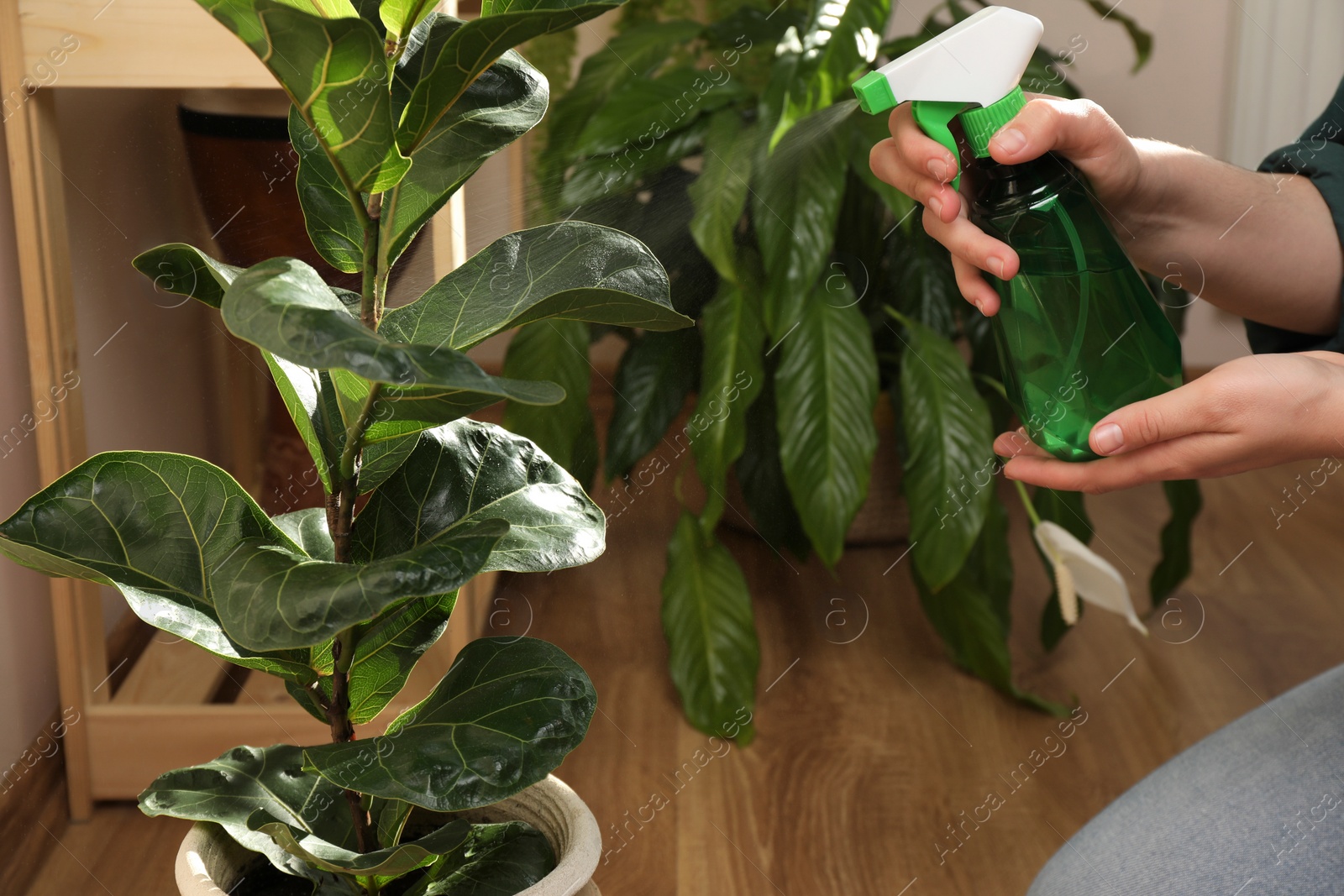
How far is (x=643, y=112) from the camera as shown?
1.12 m

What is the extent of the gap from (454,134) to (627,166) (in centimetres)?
85

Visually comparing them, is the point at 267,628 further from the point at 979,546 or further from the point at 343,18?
the point at 979,546

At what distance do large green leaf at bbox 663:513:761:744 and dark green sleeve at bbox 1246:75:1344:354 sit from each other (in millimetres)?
566

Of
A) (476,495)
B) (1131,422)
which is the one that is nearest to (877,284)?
(1131,422)

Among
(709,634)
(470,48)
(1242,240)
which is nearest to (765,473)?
(709,634)

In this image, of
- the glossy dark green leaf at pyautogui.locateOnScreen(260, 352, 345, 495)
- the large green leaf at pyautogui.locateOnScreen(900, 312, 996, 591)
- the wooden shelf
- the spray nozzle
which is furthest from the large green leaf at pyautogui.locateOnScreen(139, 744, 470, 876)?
the large green leaf at pyautogui.locateOnScreen(900, 312, 996, 591)

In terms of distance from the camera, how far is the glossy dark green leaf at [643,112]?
3.63 ft

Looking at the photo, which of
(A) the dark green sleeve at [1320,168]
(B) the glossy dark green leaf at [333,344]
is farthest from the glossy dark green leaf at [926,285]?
(B) the glossy dark green leaf at [333,344]

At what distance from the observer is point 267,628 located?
1.01 ft

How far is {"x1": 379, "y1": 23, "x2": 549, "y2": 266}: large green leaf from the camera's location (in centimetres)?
35

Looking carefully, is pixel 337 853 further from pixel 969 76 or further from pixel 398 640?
pixel 969 76

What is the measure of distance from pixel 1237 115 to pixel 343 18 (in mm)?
1956

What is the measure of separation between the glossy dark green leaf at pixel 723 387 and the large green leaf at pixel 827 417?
1.6 inches

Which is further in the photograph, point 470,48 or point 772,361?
point 772,361
